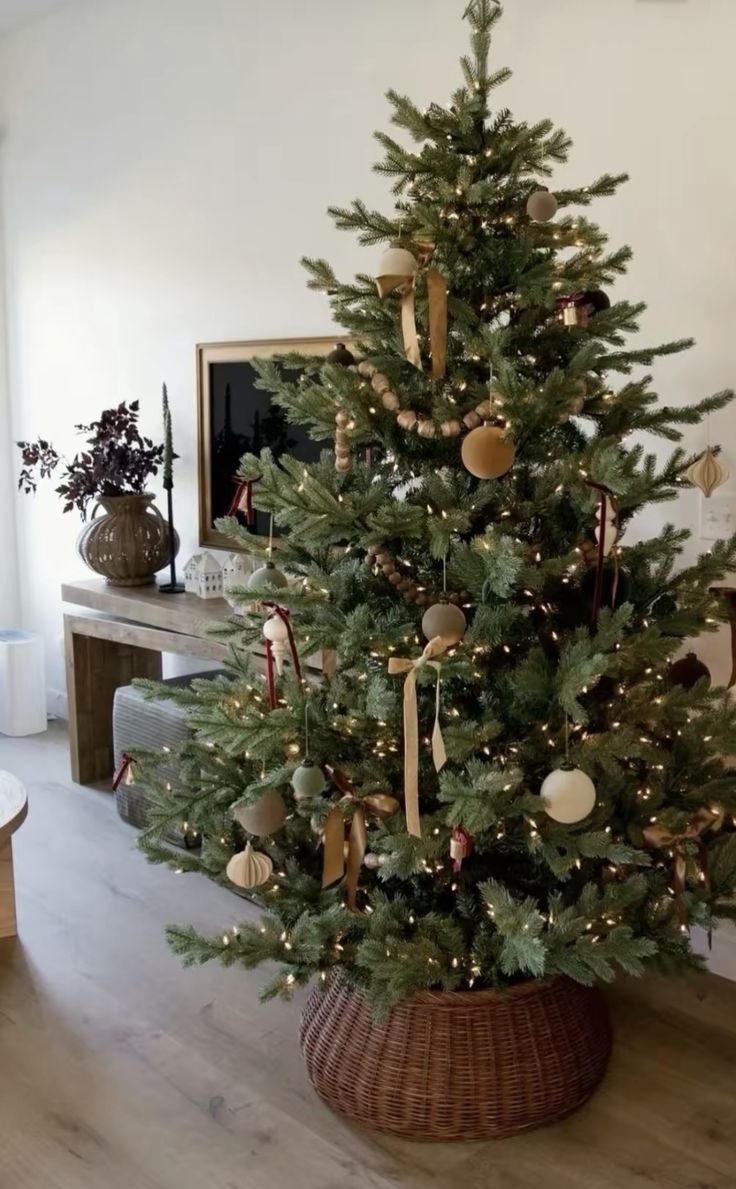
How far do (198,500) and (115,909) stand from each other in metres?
1.40

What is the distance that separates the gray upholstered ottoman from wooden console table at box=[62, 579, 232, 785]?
0.16 metres

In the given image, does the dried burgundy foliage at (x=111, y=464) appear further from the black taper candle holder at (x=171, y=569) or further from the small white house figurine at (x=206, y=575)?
the small white house figurine at (x=206, y=575)

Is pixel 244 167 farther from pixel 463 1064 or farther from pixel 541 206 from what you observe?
pixel 463 1064

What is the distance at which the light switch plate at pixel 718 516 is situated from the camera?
227 centimetres

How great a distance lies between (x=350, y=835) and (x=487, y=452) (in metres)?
0.67

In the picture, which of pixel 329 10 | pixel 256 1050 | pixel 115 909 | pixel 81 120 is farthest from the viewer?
pixel 81 120

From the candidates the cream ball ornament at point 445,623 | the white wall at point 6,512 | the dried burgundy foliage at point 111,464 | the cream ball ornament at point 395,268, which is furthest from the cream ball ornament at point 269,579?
the white wall at point 6,512

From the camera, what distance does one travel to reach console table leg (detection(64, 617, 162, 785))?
11.5 feet

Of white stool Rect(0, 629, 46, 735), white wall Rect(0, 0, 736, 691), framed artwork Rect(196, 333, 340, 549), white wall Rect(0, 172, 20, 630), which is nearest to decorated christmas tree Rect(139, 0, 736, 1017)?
white wall Rect(0, 0, 736, 691)

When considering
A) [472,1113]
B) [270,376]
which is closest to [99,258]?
[270,376]

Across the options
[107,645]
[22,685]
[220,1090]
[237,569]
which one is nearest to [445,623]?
[220,1090]

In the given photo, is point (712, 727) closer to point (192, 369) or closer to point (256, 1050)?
point (256, 1050)

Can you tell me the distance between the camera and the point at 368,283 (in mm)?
1869

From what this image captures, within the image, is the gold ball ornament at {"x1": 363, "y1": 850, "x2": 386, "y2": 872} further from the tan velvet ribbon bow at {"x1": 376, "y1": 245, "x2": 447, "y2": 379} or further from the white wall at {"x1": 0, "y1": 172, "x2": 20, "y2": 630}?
the white wall at {"x1": 0, "y1": 172, "x2": 20, "y2": 630}
